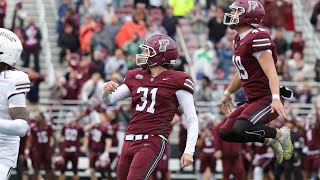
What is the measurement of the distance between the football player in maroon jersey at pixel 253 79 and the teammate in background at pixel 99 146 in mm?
9326

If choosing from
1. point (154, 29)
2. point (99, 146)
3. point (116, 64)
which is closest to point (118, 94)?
point (99, 146)

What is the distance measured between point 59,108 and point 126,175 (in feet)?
40.3

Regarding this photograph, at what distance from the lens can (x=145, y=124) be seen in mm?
10203

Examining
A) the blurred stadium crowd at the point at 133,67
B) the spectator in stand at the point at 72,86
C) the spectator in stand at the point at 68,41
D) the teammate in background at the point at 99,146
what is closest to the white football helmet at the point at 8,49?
the blurred stadium crowd at the point at 133,67

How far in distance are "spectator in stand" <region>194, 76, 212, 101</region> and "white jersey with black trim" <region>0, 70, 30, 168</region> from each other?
12669 mm

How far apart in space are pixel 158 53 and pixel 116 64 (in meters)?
12.5

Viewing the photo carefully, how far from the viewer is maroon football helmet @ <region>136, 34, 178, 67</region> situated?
10.3m

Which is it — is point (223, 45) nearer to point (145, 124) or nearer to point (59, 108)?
point (59, 108)

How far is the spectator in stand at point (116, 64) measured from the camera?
22578mm

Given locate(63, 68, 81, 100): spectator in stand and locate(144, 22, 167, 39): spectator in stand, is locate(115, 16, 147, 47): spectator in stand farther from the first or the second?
locate(63, 68, 81, 100): spectator in stand

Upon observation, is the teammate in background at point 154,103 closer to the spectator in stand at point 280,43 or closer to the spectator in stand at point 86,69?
the spectator in stand at point 86,69

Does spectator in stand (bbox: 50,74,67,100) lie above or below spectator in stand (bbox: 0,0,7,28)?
below

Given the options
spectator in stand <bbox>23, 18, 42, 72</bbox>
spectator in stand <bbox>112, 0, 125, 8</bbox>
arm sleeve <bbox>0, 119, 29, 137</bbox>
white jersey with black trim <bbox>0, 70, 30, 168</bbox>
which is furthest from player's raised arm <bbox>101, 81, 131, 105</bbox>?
spectator in stand <bbox>112, 0, 125, 8</bbox>

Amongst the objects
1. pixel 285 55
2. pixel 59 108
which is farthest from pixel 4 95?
pixel 285 55
